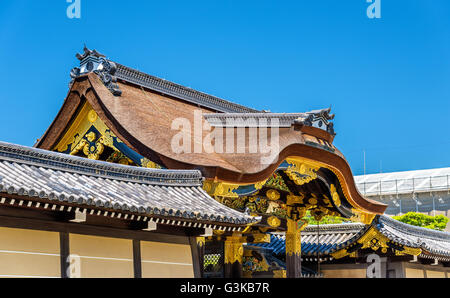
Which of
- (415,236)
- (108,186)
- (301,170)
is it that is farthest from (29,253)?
(415,236)

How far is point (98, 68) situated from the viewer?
17703 mm

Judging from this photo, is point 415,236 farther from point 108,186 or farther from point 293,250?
point 108,186

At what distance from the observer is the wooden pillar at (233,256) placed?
2031 cm

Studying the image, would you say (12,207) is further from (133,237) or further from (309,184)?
(309,184)

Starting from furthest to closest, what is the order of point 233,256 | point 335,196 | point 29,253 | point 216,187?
1. point 233,256
2. point 335,196
3. point 216,187
4. point 29,253

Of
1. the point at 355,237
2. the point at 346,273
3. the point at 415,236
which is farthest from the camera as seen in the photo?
the point at 415,236

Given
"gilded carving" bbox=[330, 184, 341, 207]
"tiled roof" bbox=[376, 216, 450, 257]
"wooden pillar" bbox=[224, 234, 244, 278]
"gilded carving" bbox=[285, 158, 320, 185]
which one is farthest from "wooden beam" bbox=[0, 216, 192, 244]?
"tiled roof" bbox=[376, 216, 450, 257]

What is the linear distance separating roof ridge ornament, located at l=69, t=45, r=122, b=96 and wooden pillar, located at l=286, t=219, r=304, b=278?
737 centimetres

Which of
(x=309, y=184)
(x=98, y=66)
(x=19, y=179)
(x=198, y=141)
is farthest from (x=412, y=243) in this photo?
(x=19, y=179)

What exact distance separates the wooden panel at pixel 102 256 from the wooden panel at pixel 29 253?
38 centimetres

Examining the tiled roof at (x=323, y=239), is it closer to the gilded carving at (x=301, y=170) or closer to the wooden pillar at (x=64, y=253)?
the gilded carving at (x=301, y=170)

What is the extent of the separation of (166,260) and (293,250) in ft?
26.0

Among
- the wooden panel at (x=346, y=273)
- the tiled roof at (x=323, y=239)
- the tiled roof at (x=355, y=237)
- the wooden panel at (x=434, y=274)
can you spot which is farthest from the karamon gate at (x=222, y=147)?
the wooden panel at (x=434, y=274)
